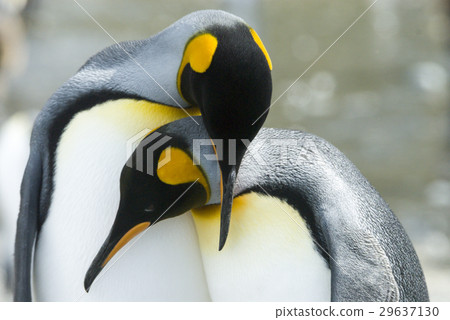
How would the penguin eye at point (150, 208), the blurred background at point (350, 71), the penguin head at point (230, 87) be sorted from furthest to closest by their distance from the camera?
the blurred background at point (350, 71) < the penguin eye at point (150, 208) < the penguin head at point (230, 87)

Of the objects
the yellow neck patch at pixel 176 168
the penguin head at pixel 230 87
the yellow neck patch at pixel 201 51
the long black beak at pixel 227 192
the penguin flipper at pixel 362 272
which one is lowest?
the penguin flipper at pixel 362 272

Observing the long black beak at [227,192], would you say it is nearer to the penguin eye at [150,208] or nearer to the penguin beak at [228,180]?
the penguin beak at [228,180]

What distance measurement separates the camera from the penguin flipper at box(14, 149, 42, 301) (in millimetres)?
921

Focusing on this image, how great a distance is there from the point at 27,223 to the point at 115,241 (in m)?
0.16

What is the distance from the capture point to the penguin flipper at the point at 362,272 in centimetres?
83

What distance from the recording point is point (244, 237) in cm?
89

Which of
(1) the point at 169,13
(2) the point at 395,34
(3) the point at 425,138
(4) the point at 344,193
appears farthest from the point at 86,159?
(2) the point at 395,34

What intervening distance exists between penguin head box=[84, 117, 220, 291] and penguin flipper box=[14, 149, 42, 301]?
0.13 m

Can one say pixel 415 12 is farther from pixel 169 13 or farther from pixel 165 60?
pixel 165 60

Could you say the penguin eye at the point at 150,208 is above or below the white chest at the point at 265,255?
above

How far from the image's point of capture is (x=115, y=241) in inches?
33.8

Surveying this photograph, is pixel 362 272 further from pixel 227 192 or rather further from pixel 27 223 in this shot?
pixel 27 223

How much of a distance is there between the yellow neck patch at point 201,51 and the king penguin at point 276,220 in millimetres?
89

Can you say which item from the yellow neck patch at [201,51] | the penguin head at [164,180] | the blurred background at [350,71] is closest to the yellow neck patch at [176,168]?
the penguin head at [164,180]
